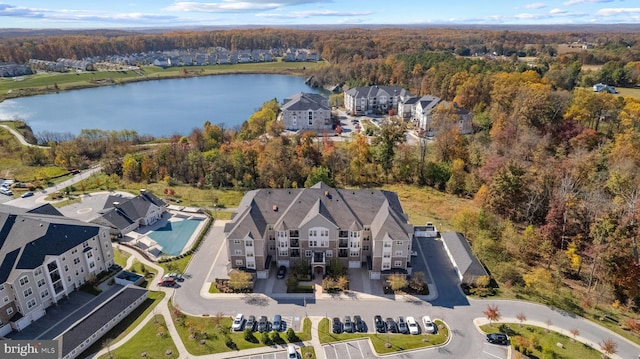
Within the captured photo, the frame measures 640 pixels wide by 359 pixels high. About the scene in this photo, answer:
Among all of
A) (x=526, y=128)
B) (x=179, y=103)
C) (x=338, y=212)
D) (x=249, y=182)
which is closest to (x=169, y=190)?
(x=249, y=182)

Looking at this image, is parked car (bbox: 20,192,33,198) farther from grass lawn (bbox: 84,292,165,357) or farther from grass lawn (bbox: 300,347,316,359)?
grass lawn (bbox: 300,347,316,359)

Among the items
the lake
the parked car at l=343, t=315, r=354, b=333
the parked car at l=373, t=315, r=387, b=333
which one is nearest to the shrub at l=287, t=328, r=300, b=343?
the parked car at l=343, t=315, r=354, b=333

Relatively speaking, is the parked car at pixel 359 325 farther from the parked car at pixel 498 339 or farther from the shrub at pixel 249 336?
the parked car at pixel 498 339

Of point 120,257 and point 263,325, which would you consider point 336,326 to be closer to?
point 263,325

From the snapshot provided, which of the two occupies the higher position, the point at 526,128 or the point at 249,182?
the point at 526,128

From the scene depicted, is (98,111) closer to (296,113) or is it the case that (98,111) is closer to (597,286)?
(296,113)

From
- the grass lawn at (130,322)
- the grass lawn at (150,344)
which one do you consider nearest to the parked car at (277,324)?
the grass lawn at (150,344)
